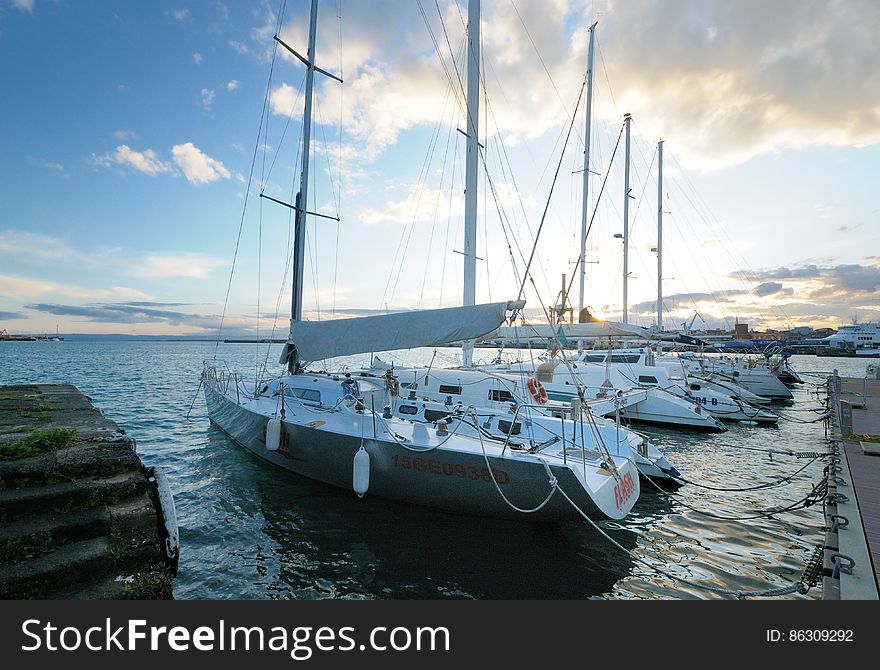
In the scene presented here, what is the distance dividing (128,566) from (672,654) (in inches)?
187

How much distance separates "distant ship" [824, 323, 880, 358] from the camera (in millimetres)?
85688

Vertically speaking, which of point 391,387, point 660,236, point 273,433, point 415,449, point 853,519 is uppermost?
point 660,236

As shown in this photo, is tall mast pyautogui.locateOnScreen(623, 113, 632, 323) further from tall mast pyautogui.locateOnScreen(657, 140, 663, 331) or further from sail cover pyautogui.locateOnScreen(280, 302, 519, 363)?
sail cover pyautogui.locateOnScreen(280, 302, 519, 363)

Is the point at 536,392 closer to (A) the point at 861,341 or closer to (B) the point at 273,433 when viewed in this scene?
(B) the point at 273,433

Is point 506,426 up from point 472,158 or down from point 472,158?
down

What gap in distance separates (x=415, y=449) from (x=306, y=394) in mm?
4701

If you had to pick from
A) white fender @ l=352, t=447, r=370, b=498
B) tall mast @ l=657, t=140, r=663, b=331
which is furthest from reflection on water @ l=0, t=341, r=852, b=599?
tall mast @ l=657, t=140, r=663, b=331

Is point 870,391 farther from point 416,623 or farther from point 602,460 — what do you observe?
point 416,623

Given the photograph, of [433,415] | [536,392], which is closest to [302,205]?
[433,415]

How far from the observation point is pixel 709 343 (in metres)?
25.4

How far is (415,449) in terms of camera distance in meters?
6.98

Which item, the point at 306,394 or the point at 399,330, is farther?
the point at 306,394

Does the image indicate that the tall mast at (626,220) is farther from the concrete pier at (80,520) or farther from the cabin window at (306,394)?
the concrete pier at (80,520)

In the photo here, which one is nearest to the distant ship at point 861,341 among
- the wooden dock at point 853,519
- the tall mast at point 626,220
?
Result: the tall mast at point 626,220
